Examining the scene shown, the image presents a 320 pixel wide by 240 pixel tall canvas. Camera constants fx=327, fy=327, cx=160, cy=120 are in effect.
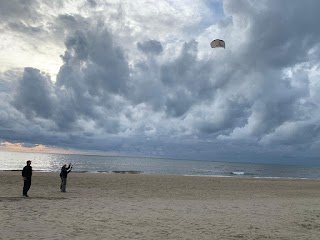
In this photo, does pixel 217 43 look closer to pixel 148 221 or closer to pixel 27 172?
pixel 148 221

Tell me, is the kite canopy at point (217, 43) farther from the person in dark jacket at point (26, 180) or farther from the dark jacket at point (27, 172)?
the dark jacket at point (27, 172)

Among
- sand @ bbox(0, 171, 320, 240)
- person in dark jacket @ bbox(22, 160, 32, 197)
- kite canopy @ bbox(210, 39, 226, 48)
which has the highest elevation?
kite canopy @ bbox(210, 39, 226, 48)

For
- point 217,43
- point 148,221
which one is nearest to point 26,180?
point 148,221

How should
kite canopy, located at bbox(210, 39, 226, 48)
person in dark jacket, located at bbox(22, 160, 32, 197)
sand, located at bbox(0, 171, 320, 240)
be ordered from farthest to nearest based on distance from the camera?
kite canopy, located at bbox(210, 39, 226, 48)
person in dark jacket, located at bbox(22, 160, 32, 197)
sand, located at bbox(0, 171, 320, 240)

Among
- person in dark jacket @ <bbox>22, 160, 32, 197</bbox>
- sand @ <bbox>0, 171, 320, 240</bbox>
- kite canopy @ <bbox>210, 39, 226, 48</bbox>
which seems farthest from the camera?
kite canopy @ <bbox>210, 39, 226, 48</bbox>

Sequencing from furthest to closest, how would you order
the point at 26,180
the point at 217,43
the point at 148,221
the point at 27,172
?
the point at 217,43
the point at 27,172
the point at 26,180
the point at 148,221

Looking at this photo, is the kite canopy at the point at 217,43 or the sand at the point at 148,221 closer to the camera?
the sand at the point at 148,221

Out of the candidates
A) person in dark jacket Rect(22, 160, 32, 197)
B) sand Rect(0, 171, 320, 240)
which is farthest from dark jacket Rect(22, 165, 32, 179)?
sand Rect(0, 171, 320, 240)

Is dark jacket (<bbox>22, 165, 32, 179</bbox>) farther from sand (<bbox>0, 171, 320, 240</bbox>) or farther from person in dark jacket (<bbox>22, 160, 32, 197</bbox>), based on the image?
sand (<bbox>0, 171, 320, 240</bbox>)

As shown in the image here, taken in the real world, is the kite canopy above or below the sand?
above

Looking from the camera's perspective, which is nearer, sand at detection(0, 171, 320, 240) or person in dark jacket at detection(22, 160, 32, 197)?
sand at detection(0, 171, 320, 240)

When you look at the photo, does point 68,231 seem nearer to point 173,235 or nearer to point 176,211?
point 173,235

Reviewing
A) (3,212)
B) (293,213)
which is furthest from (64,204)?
(293,213)

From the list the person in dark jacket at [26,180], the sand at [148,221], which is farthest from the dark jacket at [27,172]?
the sand at [148,221]
